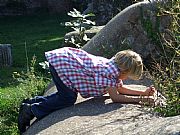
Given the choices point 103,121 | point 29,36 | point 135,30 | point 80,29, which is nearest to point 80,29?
point 80,29

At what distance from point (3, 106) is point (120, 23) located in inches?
71.5

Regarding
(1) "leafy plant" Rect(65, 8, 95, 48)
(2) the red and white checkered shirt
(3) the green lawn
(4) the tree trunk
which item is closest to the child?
(2) the red and white checkered shirt

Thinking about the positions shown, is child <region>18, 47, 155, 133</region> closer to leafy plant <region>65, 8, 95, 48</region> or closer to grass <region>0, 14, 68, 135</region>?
grass <region>0, 14, 68, 135</region>

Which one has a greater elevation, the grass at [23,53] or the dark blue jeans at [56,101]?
the dark blue jeans at [56,101]

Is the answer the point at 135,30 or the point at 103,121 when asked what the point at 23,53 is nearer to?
the point at 135,30

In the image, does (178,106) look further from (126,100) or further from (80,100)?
(80,100)

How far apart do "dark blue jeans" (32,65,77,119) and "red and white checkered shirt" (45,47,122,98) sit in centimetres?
6

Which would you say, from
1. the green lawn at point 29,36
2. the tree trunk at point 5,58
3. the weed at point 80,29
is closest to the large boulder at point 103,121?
the weed at point 80,29

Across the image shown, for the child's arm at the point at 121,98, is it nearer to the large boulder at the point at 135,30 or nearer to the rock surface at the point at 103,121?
the rock surface at the point at 103,121

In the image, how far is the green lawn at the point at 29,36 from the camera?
10727 millimetres

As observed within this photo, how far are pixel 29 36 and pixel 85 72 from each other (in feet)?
29.5

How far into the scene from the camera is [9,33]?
1471 centimetres

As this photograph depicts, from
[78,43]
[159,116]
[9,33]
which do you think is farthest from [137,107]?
[9,33]

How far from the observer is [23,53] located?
1178 centimetres
